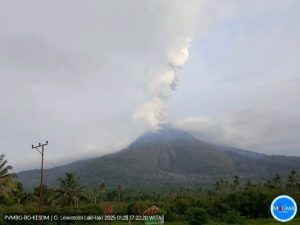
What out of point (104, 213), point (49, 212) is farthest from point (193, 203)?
point (49, 212)

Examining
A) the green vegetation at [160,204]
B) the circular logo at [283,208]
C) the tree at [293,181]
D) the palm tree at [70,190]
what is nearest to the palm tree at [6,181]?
the green vegetation at [160,204]

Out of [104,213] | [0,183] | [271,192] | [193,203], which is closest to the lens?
[0,183]

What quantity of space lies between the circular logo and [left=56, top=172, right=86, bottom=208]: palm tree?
7228 cm

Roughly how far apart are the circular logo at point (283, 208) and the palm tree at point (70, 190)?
237 ft

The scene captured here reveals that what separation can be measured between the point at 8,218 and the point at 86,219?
1280 cm

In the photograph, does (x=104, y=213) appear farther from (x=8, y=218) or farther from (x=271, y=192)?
(x=271, y=192)

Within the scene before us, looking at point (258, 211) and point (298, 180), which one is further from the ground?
point (298, 180)

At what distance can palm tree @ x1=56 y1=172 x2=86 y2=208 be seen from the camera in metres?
76.3

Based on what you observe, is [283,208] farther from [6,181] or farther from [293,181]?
[293,181]

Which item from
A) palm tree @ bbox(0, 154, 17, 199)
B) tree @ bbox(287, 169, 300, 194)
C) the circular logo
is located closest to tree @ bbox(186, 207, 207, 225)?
palm tree @ bbox(0, 154, 17, 199)

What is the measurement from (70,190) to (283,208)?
72866mm

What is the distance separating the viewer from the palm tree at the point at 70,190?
250 feet

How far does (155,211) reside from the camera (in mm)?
79188

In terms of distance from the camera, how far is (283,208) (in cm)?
591
